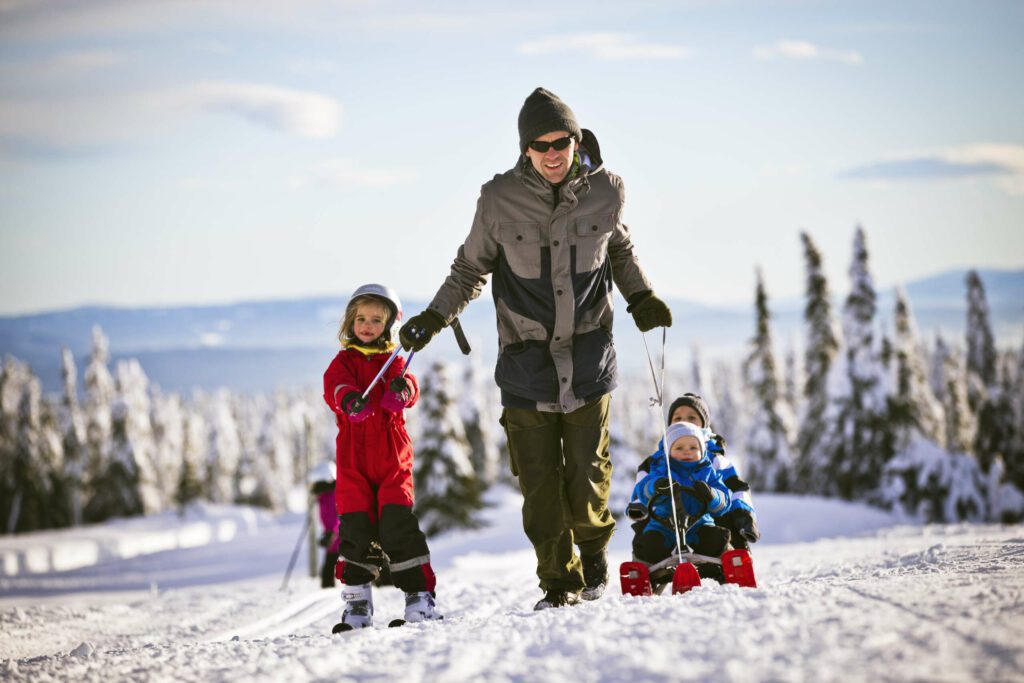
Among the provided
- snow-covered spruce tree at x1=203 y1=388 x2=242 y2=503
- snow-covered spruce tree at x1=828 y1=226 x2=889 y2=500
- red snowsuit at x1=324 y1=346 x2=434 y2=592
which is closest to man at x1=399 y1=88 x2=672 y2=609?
red snowsuit at x1=324 y1=346 x2=434 y2=592

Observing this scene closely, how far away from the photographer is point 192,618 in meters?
9.13

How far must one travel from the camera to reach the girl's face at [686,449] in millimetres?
5609

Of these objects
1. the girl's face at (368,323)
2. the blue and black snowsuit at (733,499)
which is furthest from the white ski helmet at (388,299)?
the blue and black snowsuit at (733,499)

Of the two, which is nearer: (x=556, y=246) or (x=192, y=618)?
(x=556, y=246)

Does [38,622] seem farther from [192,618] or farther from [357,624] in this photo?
[357,624]

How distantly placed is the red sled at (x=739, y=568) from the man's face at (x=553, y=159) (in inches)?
91.2

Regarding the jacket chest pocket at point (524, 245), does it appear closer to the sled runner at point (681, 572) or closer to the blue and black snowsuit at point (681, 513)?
the blue and black snowsuit at point (681, 513)

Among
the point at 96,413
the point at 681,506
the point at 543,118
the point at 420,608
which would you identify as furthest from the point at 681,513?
the point at 96,413

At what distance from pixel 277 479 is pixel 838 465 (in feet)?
174

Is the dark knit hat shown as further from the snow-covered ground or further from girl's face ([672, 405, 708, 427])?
the snow-covered ground

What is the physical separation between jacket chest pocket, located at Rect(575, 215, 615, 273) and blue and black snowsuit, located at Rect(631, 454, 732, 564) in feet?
4.68

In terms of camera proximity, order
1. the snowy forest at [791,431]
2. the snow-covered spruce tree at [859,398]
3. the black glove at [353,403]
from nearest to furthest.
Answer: the black glove at [353,403] < the snowy forest at [791,431] < the snow-covered spruce tree at [859,398]

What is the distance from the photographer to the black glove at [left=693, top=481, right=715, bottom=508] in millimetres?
5438

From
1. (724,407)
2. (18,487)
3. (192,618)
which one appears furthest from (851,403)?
(18,487)
